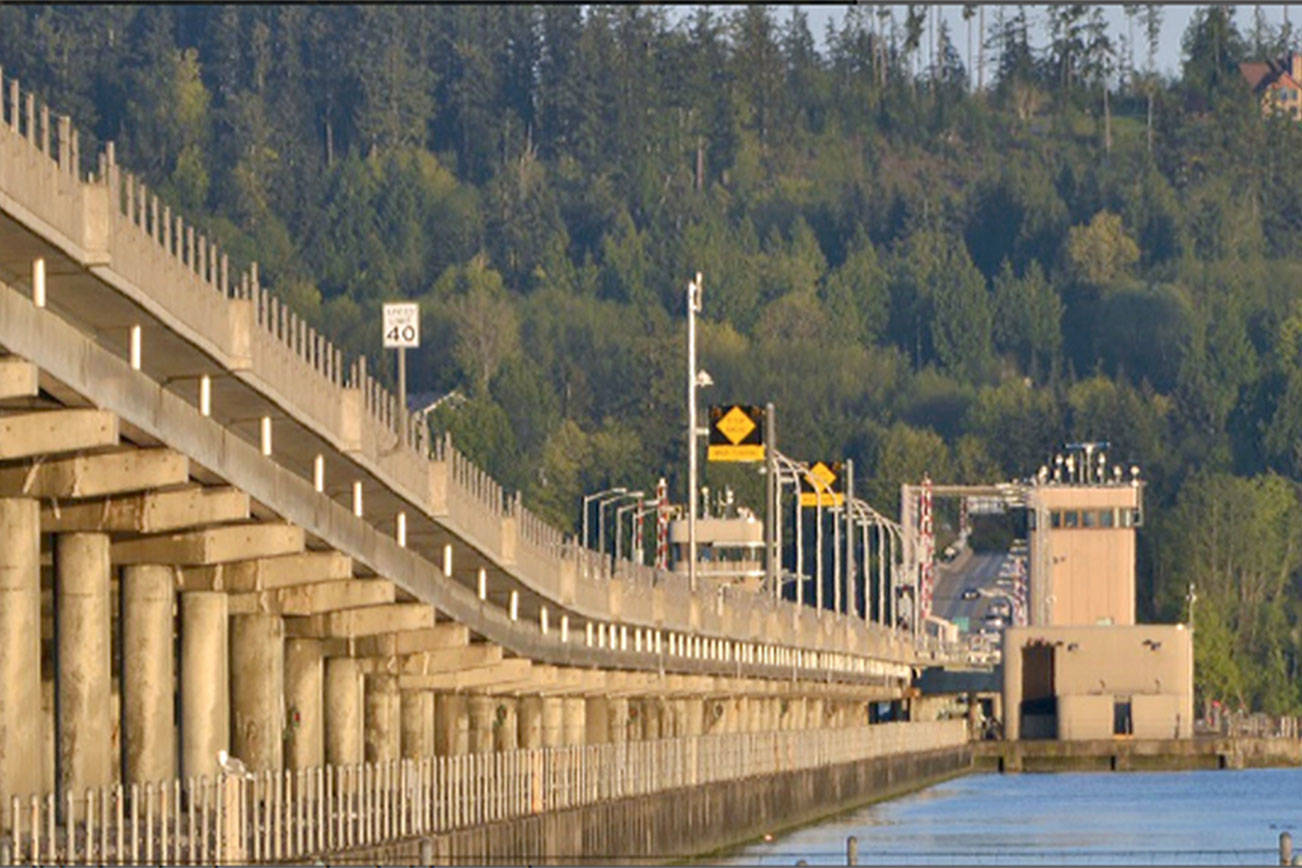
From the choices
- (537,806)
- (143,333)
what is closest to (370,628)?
(537,806)

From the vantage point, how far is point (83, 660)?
50.3 meters

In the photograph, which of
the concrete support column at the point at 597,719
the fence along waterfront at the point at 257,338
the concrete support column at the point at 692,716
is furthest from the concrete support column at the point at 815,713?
the fence along waterfront at the point at 257,338

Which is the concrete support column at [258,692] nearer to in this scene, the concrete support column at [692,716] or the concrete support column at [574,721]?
the concrete support column at [574,721]

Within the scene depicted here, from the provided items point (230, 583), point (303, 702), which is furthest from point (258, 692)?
point (303, 702)

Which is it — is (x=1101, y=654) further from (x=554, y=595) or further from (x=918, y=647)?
(x=554, y=595)

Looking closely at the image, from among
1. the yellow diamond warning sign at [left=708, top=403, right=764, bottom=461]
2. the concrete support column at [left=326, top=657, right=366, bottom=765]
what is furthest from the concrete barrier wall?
the yellow diamond warning sign at [left=708, top=403, right=764, bottom=461]

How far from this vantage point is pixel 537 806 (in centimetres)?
6372

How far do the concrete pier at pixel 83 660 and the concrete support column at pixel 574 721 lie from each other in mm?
48994

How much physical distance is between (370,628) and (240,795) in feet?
77.8

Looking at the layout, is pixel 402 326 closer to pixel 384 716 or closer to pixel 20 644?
pixel 384 716

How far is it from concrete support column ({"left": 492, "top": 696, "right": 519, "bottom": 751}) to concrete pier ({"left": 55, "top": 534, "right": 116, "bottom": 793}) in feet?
149

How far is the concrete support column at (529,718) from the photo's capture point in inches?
3778

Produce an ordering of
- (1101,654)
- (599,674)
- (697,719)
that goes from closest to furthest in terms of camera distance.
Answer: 1. (599,674)
2. (697,719)
3. (1101,654)

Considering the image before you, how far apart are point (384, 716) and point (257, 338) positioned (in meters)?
30.6
